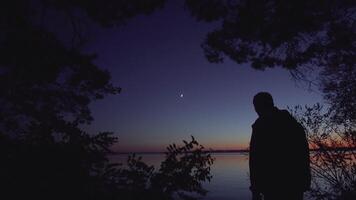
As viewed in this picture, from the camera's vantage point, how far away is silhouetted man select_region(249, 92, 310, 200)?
4348 mm

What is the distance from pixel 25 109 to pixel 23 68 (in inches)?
70.3

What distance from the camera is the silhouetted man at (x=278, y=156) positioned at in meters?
4.35

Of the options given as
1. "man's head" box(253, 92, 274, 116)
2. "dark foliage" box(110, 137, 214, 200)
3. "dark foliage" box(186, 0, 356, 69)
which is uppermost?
"dark foliage" box(186, 0, 356, 69)

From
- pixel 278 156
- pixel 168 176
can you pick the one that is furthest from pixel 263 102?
pixel 168 176

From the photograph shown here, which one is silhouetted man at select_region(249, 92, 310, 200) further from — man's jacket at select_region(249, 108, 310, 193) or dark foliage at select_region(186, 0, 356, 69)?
dark foliage at select_region(186, 0, 356, 69)

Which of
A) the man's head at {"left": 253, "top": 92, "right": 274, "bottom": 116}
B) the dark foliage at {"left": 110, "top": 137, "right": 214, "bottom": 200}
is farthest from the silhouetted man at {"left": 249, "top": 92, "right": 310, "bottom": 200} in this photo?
the dark foliage at {"left": 110, "top": 137, "right": 214, "bottom": 200}

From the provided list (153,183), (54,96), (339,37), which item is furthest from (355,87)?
(54,96)

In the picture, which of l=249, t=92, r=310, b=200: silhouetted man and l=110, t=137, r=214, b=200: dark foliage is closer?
l=249, t=92, r=310, b=200: silhouetted man

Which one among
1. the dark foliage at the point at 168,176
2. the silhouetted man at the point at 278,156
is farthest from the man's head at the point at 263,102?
→ the dark foliage at the point at 168,176

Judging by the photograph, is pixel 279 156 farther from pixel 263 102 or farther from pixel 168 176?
pixel 168 176

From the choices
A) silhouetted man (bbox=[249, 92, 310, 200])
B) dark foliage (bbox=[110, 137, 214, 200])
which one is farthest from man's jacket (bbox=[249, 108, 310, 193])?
dark foliage (bbox=[110, 137, 214, 200])

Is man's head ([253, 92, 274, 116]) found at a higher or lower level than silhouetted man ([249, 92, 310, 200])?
higher

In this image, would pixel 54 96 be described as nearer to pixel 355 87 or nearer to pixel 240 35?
pixel 240 35

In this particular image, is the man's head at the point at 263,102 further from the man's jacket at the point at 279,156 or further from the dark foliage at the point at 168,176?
the dark foliage at the point at 168,176
